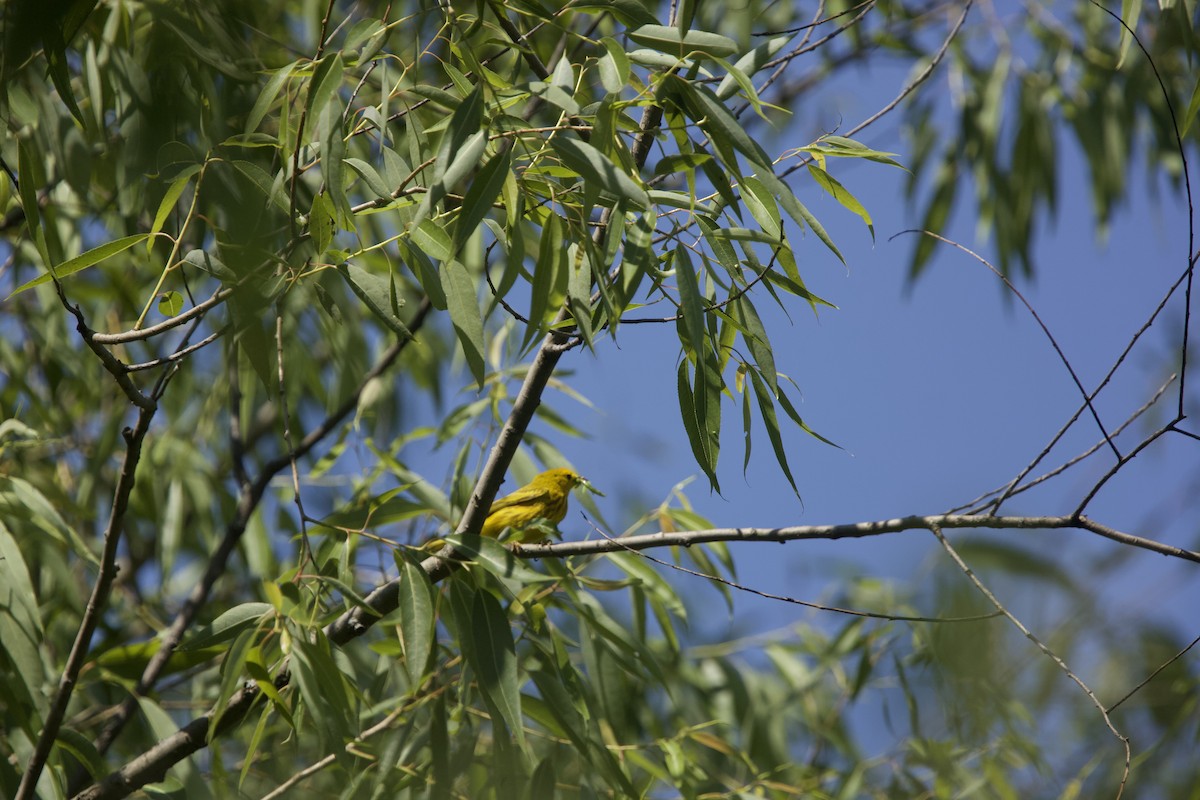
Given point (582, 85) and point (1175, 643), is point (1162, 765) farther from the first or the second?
point (582, 85)

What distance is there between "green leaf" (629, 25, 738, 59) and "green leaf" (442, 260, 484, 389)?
369 millimetres

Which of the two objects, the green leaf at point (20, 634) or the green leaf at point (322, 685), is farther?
the green leaf at point (20, 634)

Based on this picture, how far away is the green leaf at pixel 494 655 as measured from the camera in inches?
59.4

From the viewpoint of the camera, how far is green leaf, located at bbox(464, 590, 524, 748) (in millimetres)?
1508

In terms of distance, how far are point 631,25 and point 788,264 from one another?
0.39 m

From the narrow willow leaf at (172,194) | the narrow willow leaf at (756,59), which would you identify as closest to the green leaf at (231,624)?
the narrow willow leaf at (172,194)

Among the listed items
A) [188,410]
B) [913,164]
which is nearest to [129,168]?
[188,410]

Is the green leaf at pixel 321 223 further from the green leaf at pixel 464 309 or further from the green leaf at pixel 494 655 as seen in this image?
the green leaf at pixel 494 655

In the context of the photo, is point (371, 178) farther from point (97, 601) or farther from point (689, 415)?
point (97, 601)

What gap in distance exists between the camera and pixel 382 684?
6.89 feet

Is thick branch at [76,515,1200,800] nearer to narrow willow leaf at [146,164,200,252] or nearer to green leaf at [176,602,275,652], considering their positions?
green leaf at [176,602,275,652]

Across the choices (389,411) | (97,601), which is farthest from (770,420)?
(389,411)

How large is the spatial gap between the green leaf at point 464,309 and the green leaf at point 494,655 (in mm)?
416

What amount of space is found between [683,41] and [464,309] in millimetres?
425
